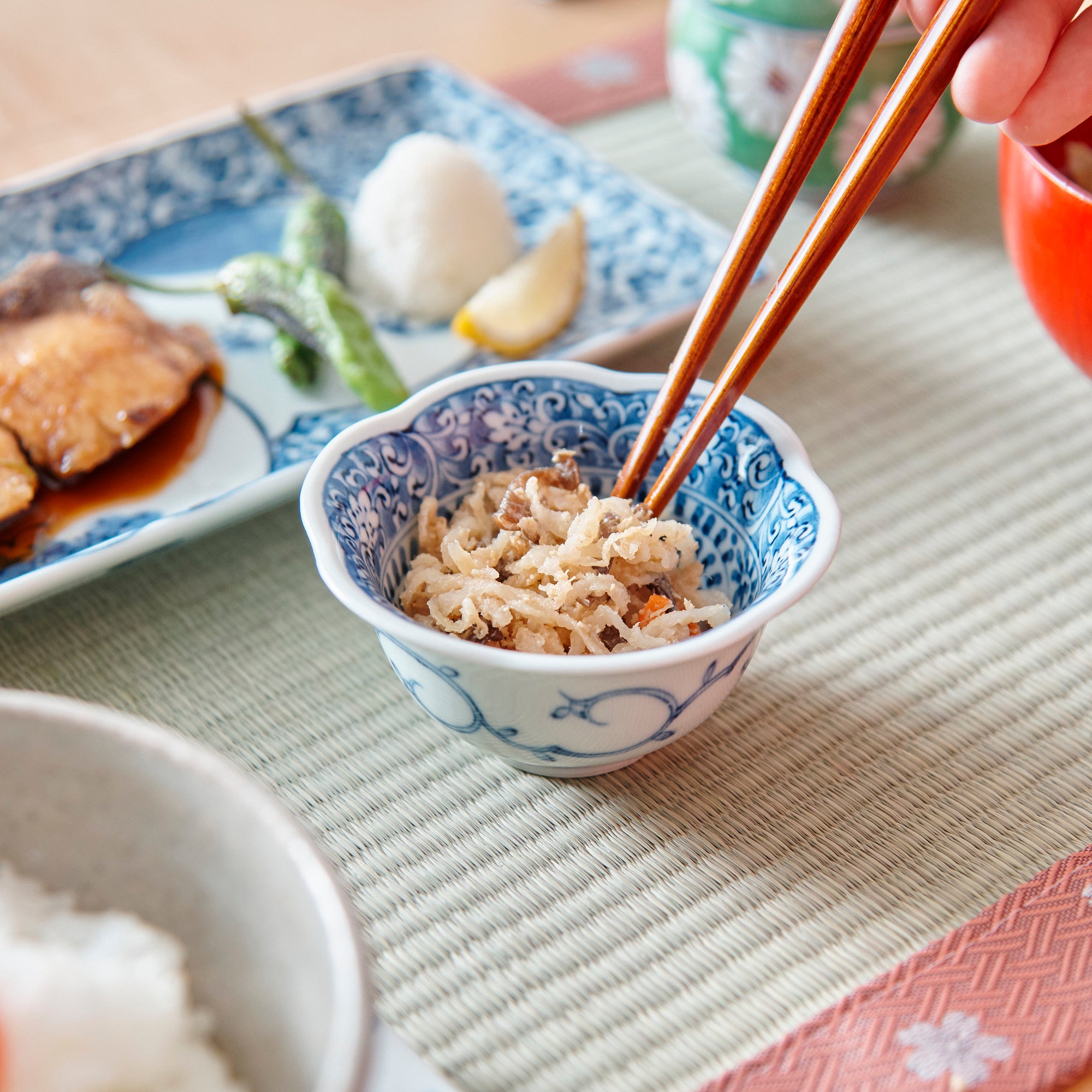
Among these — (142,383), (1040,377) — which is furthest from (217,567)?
(1040,377)

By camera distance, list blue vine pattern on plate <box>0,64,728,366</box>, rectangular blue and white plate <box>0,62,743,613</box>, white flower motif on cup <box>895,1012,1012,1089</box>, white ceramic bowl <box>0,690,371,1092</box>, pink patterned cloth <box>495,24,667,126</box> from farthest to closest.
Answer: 1. pink patterned cloth <box>495,24,667,126</box>
2. blue vine pattern on plate <box>0,64,728,366</box>
3. rectangular blue and white plate <box>0,62,743,613</box>
4. white flower motif on cup <box>895,1012,1012,1089</box>
5. white ceramic bowl <box>0,690,371,1092</box>

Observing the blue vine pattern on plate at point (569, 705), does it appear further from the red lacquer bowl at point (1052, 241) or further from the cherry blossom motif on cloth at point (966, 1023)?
the red lacquer bowl at point (1052, 241)

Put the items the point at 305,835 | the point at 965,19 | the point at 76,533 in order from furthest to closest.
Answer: the point at 76,533
the point at 965,19
the point at 305,835

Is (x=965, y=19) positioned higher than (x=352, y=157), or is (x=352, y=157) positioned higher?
(x=965, y=19)

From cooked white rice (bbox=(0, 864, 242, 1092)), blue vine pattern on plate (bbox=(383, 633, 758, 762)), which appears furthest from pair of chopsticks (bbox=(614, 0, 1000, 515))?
cooked white rice (bbox=(0, 864, 242, 1092))

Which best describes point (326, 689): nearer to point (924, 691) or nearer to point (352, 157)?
point (924, 691)

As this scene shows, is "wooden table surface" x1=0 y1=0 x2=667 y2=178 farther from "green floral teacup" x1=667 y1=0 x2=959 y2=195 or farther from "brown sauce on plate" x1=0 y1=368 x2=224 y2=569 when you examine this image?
"brown sauce on plate" x1=0 y1=368 x2=224 y2=569
